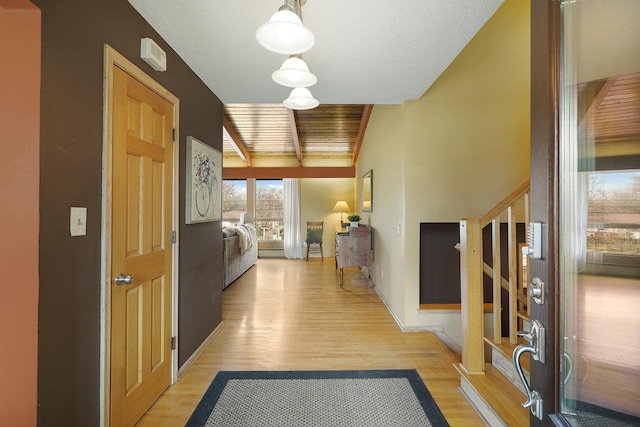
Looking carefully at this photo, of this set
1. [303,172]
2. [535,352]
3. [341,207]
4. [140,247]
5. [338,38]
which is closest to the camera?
[535,352]

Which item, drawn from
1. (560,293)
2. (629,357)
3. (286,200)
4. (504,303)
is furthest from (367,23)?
(286,200)

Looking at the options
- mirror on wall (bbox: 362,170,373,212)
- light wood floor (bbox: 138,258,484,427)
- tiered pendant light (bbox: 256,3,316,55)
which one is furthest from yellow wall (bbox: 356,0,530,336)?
tiered pendant light (bbox: 256,3,316,55)

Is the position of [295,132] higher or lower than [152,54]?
higher

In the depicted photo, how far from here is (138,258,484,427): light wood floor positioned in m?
2.02

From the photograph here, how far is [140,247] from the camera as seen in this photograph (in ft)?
5.81

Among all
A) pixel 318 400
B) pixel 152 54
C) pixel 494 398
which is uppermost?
pixel 152 54

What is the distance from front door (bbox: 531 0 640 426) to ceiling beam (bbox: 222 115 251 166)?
18.5 feet

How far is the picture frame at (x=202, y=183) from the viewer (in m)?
2.36

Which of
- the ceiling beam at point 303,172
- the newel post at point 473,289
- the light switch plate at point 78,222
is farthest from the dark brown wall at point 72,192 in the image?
the ceiling beam at point 303,172

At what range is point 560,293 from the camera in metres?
0.77

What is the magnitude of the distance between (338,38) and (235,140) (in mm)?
4973

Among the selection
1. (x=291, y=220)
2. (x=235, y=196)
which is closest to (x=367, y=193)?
(x=291, y=220)

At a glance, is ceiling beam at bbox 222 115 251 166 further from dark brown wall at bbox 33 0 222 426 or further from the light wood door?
dark brown wall at bbox 33 0 222 426

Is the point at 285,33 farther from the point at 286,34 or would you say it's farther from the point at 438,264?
the point at 438,264
